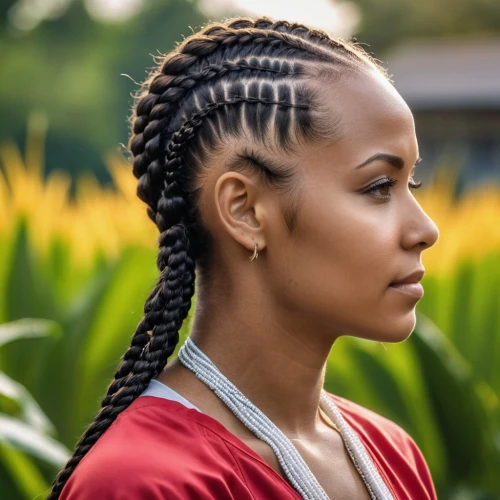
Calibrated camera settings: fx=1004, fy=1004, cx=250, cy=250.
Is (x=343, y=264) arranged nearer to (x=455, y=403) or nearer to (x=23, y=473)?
(x=23, y=473)

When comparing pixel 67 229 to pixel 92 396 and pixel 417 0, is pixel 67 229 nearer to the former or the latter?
pixel 92 396

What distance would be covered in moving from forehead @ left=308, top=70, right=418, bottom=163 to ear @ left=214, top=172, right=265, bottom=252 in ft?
0.56

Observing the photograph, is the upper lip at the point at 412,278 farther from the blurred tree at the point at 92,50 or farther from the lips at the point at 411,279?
the blurred tree at the point at 92,50

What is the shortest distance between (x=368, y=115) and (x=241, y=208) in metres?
0.28

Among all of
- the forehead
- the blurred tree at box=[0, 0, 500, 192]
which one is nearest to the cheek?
the forehead

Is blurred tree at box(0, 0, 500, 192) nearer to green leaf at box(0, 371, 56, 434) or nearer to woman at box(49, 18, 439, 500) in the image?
green leaf at box(0, 371, 56, 434)

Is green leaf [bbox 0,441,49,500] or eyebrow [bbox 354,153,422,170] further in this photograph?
green leaf [bbox 0,441,49,500]

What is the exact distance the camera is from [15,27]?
3678 centimetres

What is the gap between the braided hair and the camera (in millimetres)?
1772

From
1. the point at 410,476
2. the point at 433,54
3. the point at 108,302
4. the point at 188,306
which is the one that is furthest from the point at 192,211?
the point at 433,54

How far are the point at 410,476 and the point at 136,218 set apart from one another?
107 inches

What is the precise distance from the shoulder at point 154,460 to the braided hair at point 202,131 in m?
0.11

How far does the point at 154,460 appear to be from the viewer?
1.55 m

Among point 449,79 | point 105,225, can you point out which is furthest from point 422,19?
point 105,225
